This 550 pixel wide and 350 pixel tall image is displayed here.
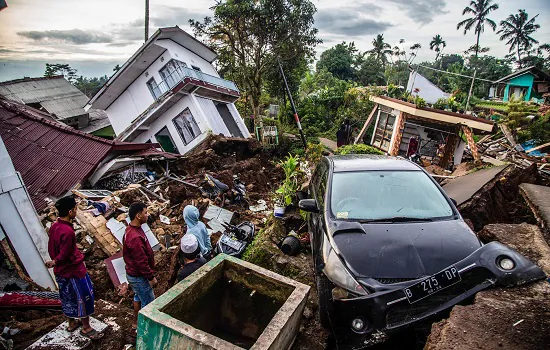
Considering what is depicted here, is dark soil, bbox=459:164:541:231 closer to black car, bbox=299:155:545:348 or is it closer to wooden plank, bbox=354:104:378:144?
black car, bbox=299:155:545:348

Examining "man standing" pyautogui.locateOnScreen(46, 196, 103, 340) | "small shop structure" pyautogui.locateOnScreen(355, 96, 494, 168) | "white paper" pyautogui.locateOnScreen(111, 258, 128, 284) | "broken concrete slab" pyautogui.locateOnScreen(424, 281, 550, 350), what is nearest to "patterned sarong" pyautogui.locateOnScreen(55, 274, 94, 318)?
"man standing" pyautogui.locateOnScreen(46, 196, 103, 340)

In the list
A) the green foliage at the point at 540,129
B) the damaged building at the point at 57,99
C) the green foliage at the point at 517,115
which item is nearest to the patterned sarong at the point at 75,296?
the green foliage at the point at 517,115

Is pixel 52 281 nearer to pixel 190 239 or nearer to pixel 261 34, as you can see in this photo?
pixel 190 239

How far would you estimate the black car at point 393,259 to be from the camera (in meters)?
2.70

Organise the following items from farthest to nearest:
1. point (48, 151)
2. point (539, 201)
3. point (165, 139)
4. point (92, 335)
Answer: point (165, 139) < point (48, 151) < point (539, 201) < point (92, 335)

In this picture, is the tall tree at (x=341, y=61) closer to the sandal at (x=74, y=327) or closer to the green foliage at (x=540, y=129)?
the green foliage at (x=540, y=129)

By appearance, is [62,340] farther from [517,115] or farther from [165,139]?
[517,115]

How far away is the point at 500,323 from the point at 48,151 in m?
10.9

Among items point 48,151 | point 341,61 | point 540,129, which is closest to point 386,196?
point 48,151

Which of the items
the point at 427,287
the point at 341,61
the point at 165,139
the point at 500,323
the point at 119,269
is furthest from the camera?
the point at 341,61

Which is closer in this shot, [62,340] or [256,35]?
[62,340]

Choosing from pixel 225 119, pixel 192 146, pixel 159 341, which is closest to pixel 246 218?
pixel 159 341

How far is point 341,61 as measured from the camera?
147 feet

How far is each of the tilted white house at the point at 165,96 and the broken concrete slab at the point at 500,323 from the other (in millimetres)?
15556
